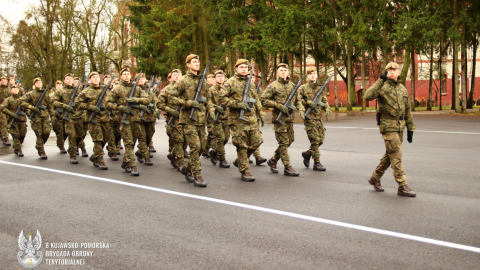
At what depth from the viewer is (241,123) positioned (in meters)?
8.76

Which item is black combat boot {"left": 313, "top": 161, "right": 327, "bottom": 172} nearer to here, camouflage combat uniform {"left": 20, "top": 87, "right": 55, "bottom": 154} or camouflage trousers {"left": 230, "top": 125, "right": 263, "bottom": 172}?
camouflage trousers {"left": 230, "top": 125, "right": 263, "bottom": 172}

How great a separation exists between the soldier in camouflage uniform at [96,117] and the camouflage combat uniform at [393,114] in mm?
5963

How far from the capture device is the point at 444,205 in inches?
256

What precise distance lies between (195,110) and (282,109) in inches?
67.7

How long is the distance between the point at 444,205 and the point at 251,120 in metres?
3.54

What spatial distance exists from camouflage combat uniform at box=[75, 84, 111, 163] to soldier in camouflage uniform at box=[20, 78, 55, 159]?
2077 mm

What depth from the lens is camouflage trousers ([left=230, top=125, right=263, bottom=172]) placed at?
340 inches

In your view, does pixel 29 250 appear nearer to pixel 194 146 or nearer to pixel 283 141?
pixel 194 146

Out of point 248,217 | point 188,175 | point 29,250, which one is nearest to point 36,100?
point 188,175

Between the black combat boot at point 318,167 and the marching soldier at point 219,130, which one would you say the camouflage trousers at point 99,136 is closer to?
the marching soldier at point 219,130

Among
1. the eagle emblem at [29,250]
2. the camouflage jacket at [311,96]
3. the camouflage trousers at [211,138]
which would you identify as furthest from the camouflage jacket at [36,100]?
the eagle emblem at [29,250]

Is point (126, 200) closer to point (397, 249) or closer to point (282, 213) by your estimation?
point (282, 213)

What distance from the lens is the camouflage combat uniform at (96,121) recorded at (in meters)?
10.6

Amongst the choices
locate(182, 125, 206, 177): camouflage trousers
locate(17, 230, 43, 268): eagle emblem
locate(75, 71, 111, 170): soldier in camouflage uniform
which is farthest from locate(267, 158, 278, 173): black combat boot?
A: locate(17, 230, 43, 268): eagle emblem
